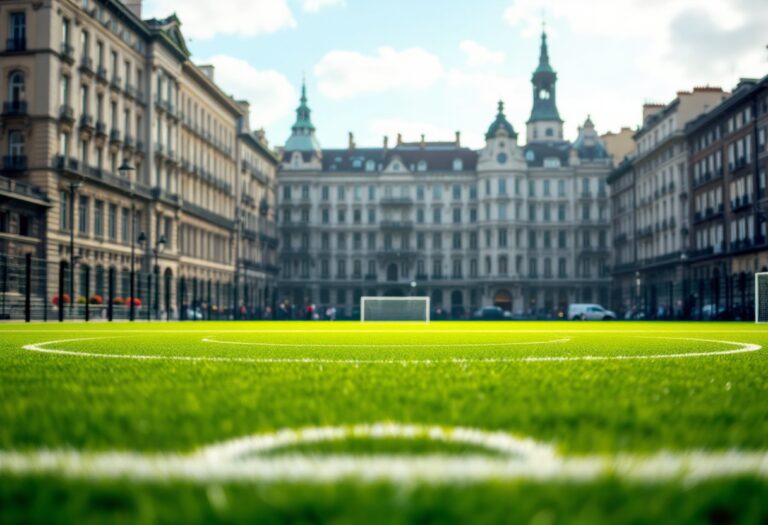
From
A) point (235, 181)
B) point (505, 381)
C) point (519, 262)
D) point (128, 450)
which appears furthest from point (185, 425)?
point (519, 262)

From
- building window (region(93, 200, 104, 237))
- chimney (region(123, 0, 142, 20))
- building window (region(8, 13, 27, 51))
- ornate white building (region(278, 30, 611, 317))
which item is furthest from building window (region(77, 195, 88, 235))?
ornate white building (region(278, 30, 611, 317))

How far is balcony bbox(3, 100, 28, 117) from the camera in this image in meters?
42.5

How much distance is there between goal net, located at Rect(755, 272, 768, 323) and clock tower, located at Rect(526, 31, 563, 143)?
7252 cm

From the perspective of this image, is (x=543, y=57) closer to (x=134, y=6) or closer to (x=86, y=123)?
(x=134, y=6)

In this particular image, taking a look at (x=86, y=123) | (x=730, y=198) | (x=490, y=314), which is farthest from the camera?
(x=490, y=314)

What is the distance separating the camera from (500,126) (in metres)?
90.5

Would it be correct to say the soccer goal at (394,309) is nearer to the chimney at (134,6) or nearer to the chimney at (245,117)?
the chimney at (134,6)

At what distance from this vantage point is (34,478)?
2135 millimetres

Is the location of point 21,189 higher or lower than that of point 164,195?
lower

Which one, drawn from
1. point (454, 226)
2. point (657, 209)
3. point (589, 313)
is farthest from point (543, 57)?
point (589, 313)

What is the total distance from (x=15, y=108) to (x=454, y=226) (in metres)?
57.0

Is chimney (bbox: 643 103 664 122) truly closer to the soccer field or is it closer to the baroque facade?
the baroque facade

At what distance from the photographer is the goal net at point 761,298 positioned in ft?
112

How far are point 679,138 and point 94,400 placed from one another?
68811 millimetres
